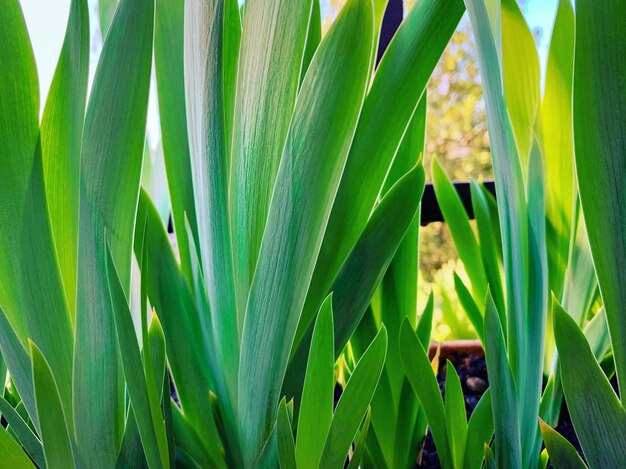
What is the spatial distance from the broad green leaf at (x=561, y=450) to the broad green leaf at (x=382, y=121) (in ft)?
0.43

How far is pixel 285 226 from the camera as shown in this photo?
0.27m

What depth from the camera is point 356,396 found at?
10.4 inches

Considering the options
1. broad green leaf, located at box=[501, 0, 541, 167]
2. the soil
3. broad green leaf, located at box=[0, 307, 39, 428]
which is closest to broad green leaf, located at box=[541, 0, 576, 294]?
broad green leaf, located at box=[501, 0, 541, 167]

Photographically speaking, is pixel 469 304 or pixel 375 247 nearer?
pixel 375 247

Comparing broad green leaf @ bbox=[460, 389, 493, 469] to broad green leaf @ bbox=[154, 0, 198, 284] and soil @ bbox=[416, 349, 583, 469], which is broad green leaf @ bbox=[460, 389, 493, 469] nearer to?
soil @ bbox=[416, 349, 583, 469]

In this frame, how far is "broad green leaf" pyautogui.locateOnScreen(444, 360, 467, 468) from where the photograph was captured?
0.33 metres

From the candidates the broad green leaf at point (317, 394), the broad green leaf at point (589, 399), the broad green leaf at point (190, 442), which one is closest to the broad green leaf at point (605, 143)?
the broad green leaf at point (589, 399)

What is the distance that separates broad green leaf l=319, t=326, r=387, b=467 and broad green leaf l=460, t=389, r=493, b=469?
0.10 metres

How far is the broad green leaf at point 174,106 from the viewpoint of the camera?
1.18 ft

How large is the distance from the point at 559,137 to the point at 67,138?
0.32 meters

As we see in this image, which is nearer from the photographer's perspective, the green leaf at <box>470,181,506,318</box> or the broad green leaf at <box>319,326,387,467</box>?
the broad green leaf at <box>319,326,387,467</box>

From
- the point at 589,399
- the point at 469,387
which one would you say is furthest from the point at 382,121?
the point at 469,387

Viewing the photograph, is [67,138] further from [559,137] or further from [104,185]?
[559,137]

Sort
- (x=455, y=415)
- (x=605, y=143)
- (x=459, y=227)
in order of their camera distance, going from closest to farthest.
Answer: (x=605, y=143) < (x=455, y=415) < (x=459, y=227)
